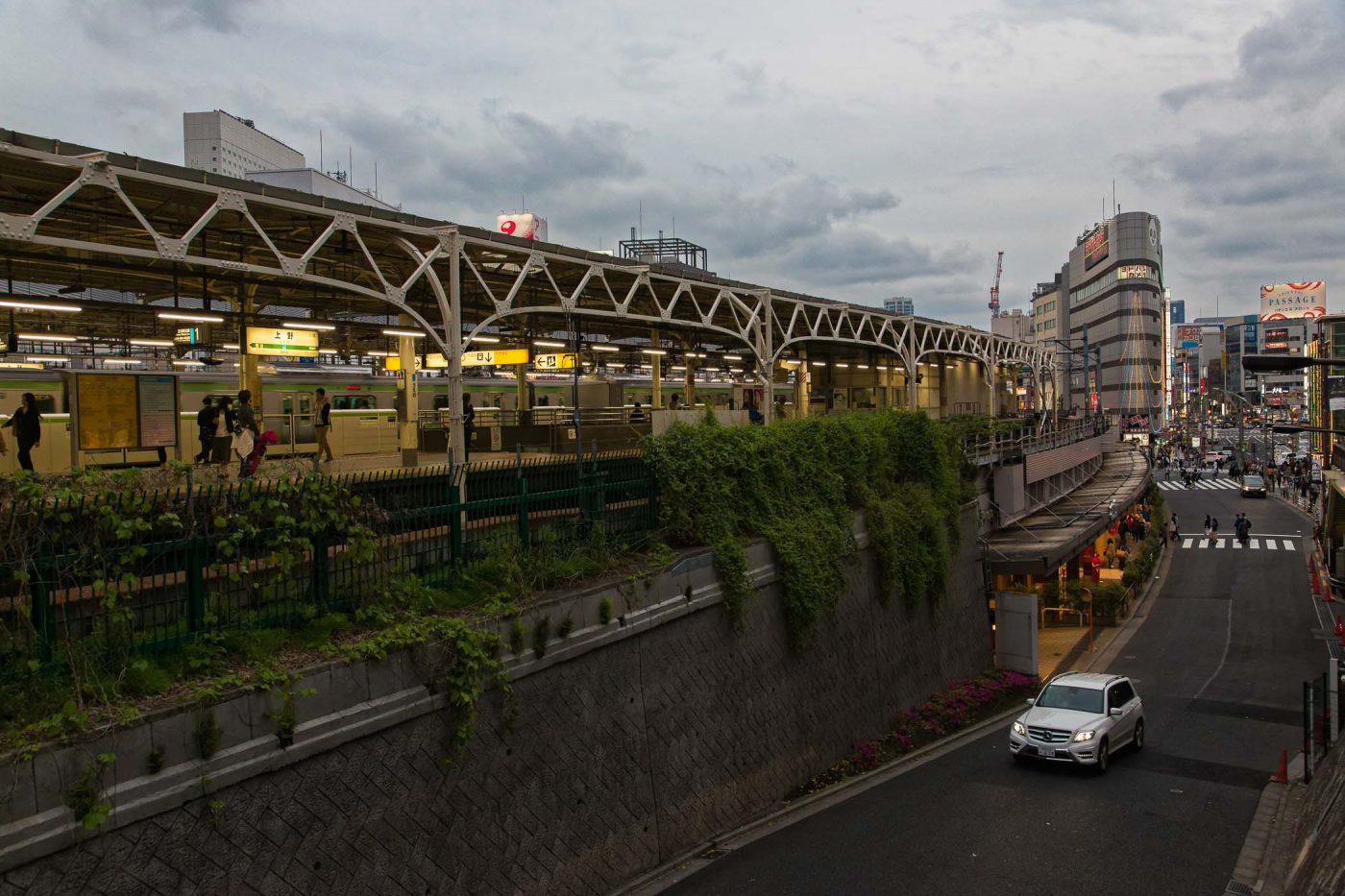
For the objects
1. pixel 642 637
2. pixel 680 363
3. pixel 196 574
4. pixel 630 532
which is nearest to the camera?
pixel 196 574

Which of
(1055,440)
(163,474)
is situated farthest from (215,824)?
(1055,440)

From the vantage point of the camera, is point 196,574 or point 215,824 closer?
point 215,824

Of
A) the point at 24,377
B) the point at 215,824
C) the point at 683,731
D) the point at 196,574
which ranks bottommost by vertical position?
the point at 683,731

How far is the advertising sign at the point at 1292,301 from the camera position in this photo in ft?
629

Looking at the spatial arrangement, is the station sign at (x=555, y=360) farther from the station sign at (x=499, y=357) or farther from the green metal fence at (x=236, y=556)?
the green metal fence at (x=236, y=556)

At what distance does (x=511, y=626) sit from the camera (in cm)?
977

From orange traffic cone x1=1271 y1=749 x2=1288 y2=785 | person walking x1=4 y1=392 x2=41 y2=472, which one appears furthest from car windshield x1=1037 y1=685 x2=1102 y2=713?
person walking x1=4 y1=392 x2=41 y2=472

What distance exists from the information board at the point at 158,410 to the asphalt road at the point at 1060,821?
34.5ft

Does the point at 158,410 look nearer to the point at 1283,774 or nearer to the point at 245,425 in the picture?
the point at 245,425

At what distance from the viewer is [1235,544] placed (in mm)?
48375

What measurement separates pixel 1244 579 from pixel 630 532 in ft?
122

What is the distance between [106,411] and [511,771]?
9.09 m

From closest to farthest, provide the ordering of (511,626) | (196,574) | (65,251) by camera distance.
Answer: (196,574)
(511,626)
(65,251)

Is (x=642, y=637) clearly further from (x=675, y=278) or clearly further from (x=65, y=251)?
(x=65, y=251)
